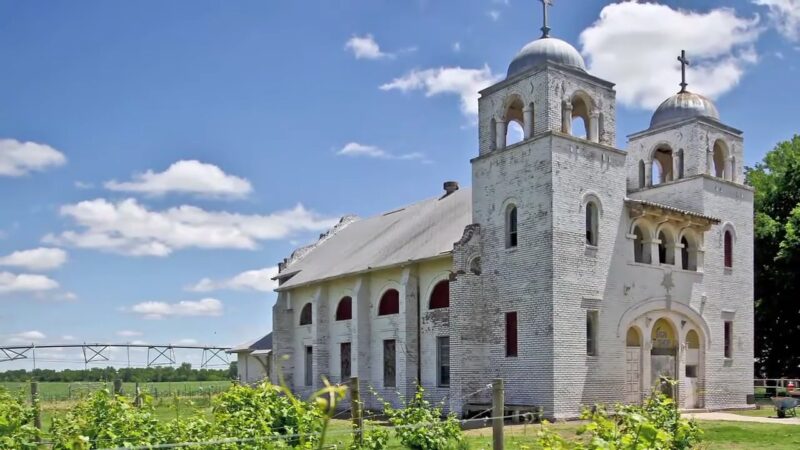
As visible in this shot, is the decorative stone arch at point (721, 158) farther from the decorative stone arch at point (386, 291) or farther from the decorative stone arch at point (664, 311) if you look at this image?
the decorative stone arch at point (386, 291)

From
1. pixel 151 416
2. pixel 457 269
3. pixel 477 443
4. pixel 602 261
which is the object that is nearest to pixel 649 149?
pixel 602 261

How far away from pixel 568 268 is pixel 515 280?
5.51 ft

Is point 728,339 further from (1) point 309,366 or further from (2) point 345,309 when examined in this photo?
(1) point 309,366

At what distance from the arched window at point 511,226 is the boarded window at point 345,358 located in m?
10.2

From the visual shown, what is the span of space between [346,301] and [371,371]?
139 inches

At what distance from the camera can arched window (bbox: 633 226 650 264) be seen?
2586cm

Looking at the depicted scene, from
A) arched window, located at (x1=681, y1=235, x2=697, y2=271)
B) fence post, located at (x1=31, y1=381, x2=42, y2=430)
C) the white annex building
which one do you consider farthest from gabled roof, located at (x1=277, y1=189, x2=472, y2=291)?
fence post, located at (x1=31, y1=381, x2=42, y2=430)

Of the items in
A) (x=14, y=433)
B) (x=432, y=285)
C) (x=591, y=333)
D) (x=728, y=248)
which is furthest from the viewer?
(x=728, y=248)

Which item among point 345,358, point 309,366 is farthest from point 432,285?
point 309,366

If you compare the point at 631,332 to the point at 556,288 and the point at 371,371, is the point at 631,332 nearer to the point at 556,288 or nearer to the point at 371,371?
the point at 556,288

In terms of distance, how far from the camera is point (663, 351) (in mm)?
26125

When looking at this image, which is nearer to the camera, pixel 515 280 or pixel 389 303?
pixel 515 280

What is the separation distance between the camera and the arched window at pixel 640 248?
84.8ft

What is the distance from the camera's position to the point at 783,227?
114ft
